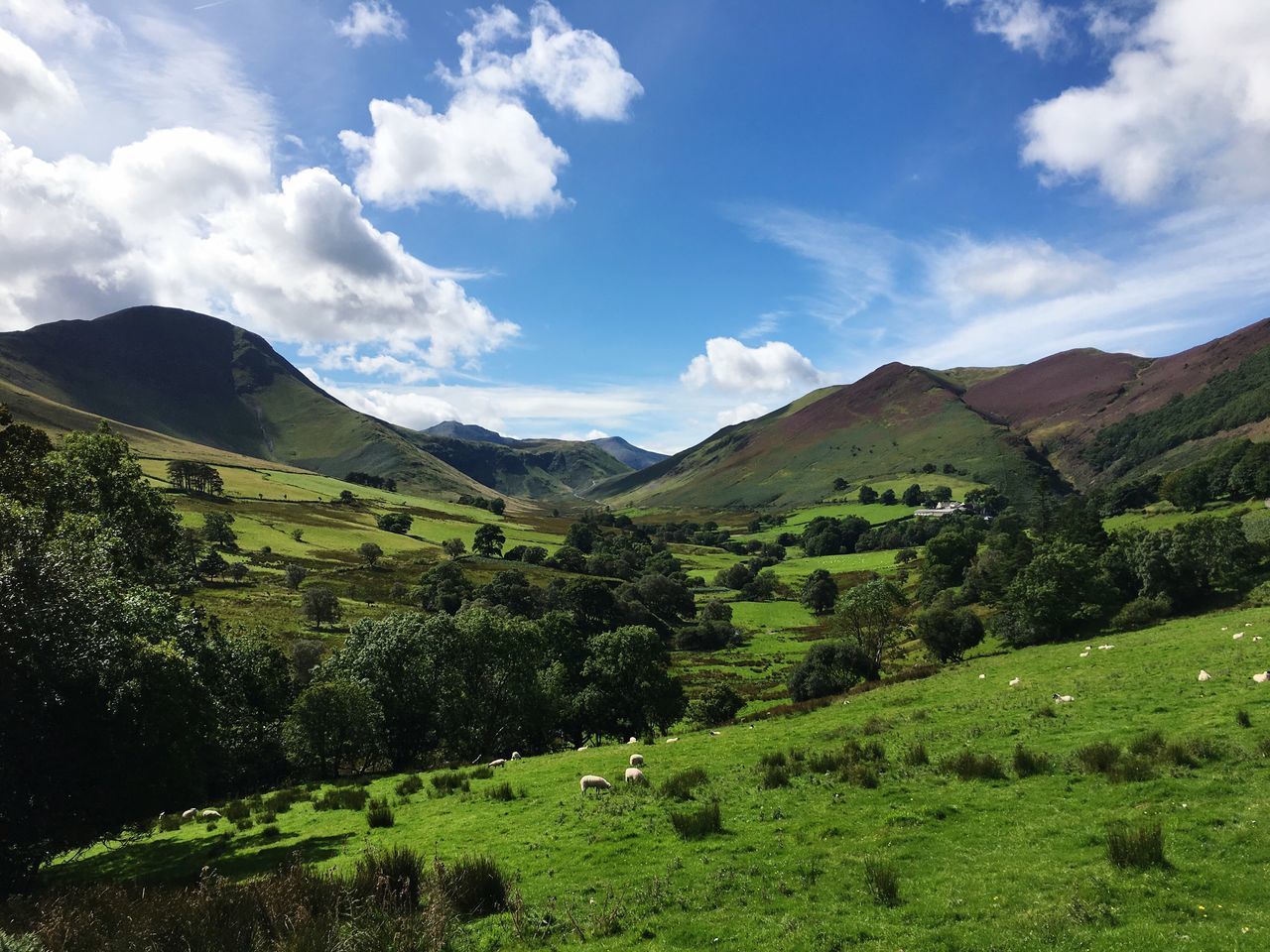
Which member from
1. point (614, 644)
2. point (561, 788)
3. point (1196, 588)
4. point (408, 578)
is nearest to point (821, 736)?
point (561, 788)

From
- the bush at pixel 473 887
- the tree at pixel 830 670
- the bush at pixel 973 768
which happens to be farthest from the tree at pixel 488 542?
the bush at pixel 473 887

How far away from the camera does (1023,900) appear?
1114 centimetres

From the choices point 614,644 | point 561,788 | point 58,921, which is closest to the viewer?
point 58,921

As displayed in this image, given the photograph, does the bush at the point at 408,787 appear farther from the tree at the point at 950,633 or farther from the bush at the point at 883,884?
the tree at the point at 950,633

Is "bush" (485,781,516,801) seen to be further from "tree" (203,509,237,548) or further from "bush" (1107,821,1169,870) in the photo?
"tree" (203,509,237,548)

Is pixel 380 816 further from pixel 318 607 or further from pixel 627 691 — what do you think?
pixel 318 607

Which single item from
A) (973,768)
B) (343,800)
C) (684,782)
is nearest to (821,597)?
(973,768)

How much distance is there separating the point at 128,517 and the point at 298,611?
69.5 metres

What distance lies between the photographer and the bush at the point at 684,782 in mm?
19344

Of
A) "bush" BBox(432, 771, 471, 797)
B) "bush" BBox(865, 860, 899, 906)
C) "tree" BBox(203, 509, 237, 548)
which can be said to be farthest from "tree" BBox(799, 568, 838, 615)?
"tree" BBox(203, 509, 237, 548)

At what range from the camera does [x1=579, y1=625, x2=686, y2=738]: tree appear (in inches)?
2015

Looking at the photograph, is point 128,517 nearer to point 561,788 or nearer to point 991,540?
point 561,788

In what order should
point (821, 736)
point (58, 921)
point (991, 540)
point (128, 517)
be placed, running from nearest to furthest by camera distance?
point (58, 921) → point (821, 736) → point (128, 517) → point (991, 540)

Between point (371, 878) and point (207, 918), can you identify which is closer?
point (207, 918)
